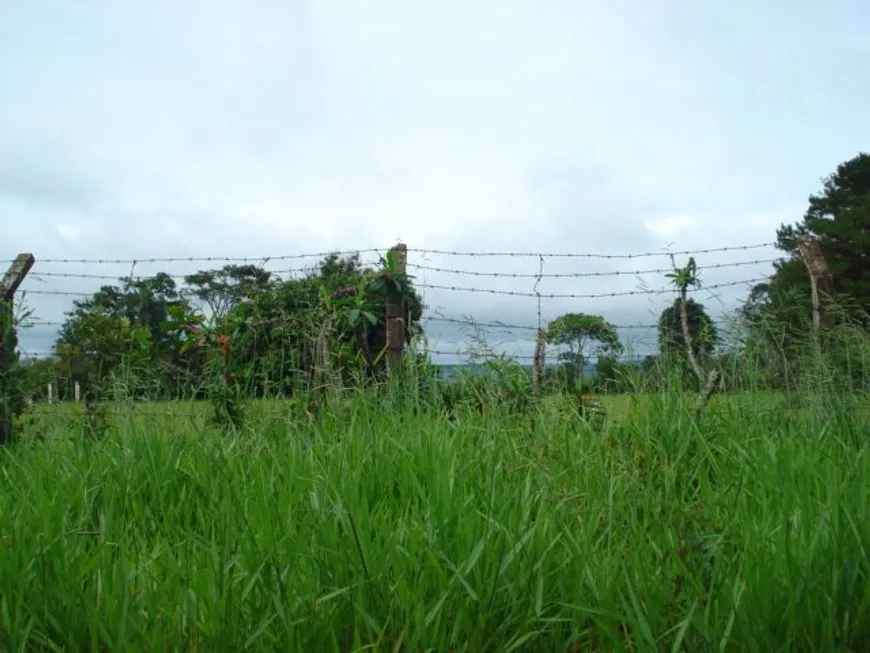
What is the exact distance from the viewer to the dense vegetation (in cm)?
187

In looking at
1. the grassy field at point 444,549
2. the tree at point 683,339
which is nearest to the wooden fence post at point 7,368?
the grassy field at point 444,549

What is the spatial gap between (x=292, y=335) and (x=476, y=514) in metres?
3.82

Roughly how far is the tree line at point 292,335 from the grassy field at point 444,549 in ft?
3.10

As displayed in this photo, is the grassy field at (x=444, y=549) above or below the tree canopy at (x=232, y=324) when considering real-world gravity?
below

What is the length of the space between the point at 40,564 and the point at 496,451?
1.57 meters

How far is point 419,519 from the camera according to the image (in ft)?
7.56

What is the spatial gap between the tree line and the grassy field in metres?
0.94

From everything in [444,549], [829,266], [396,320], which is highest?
[829,266]

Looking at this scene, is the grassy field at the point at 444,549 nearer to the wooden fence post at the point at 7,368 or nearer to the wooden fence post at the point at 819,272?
the wooden fence post at the point at 7,368

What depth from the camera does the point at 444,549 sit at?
2080 millimetres

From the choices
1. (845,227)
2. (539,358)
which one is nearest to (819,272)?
(539,358)

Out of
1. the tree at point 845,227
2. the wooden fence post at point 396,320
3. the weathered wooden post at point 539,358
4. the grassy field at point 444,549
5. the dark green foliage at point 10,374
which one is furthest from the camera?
the tree at point 845,227

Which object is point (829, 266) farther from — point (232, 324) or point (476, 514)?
point (476, 514)

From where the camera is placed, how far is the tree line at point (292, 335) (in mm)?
4195
